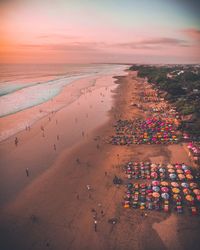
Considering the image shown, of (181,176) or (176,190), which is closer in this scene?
(176,190)

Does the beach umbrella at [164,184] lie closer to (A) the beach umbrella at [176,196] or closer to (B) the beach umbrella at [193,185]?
(A) the beach umbrella at [176,196]

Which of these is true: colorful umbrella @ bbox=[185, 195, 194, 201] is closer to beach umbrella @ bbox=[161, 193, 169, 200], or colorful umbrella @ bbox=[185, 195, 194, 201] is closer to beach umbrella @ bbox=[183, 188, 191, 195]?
beach umbrella @ bbox=[183, 188, 191, 195]

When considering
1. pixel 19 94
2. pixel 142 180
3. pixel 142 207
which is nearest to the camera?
pixel 142 207

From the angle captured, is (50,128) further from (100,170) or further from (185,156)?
(185,156)

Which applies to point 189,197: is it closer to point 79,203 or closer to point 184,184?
point 184,184

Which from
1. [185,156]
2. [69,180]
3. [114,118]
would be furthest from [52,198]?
[114,118]

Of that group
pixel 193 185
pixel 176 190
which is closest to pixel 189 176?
pixel 193 185

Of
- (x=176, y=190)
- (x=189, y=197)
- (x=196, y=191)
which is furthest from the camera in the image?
(x=176, y=190)

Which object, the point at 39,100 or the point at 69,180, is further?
the point at 39,100
